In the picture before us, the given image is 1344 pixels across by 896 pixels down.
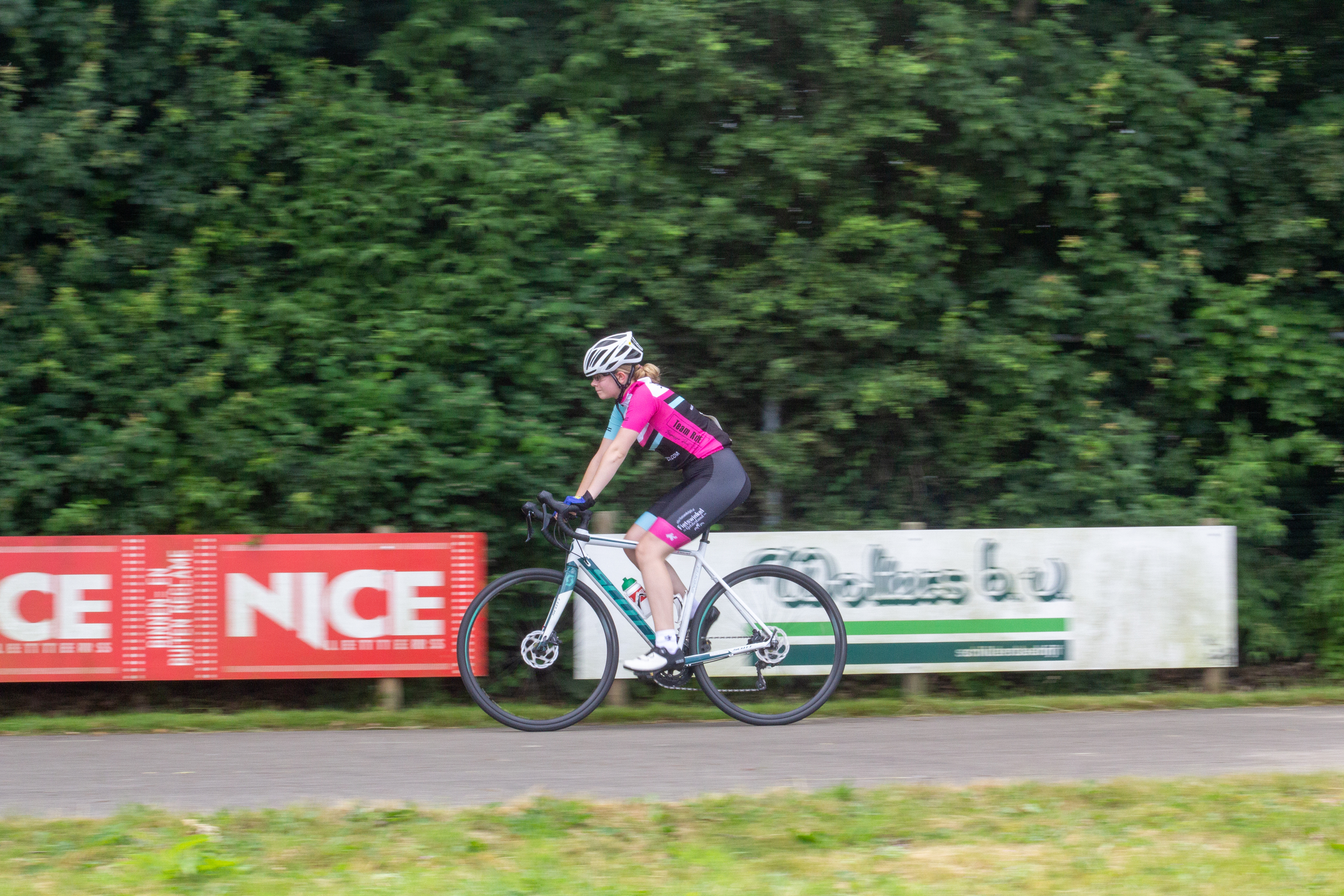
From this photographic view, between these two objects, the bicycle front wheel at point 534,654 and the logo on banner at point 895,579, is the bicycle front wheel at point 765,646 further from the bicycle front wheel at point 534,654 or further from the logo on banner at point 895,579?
the bicycle front wheel at point 534,654

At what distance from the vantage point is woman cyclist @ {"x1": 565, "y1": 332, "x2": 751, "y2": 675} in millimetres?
6691

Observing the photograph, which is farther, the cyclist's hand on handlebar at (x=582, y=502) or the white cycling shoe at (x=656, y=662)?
the white cycling shoe at (x=656, y=662)

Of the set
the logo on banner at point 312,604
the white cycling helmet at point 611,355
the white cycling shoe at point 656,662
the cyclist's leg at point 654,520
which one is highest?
the white cycling helmet at point 611,355

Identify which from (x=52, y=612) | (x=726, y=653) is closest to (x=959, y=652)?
(x=726, y=653)

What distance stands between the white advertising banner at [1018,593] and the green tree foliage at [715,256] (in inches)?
24.6

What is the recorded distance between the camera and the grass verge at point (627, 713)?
714 centimetres

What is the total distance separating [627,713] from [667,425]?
73.7 inches

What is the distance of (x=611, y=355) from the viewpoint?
682cm

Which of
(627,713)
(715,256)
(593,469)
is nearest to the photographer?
(593,469)

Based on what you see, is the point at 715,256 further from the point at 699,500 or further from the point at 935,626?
the point at 935,626

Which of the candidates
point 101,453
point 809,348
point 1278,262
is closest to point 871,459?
point 809,348

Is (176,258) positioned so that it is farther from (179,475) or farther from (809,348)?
(809,348)

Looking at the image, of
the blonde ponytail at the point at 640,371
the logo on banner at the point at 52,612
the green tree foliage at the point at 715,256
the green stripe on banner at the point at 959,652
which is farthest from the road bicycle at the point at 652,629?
the logo on banner at the point at 52,612

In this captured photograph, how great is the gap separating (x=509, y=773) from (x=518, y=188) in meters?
4.43
